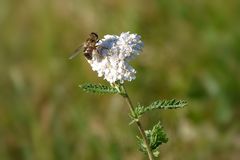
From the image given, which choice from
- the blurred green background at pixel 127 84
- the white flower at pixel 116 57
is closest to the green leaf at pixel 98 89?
the white flower at pixel 116 57

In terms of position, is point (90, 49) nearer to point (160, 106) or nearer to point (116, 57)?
point (116, 57)

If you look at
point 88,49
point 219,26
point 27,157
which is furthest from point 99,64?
point 219,26

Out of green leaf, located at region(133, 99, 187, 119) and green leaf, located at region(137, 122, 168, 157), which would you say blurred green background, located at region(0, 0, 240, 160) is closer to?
green leaf, located at region(137, 122, 168, 157)

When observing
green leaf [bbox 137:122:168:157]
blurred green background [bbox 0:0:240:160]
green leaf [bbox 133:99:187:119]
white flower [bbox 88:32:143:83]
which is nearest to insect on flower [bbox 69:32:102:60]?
white flower [bbox 88:32:143:83]

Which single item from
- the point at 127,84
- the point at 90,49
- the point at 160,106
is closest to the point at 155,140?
the point at 160,106

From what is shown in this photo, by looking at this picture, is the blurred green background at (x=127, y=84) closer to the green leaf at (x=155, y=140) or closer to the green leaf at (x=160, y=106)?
the green leaf at (x=155, y=140)

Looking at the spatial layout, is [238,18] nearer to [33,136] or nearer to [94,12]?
[94,12]
